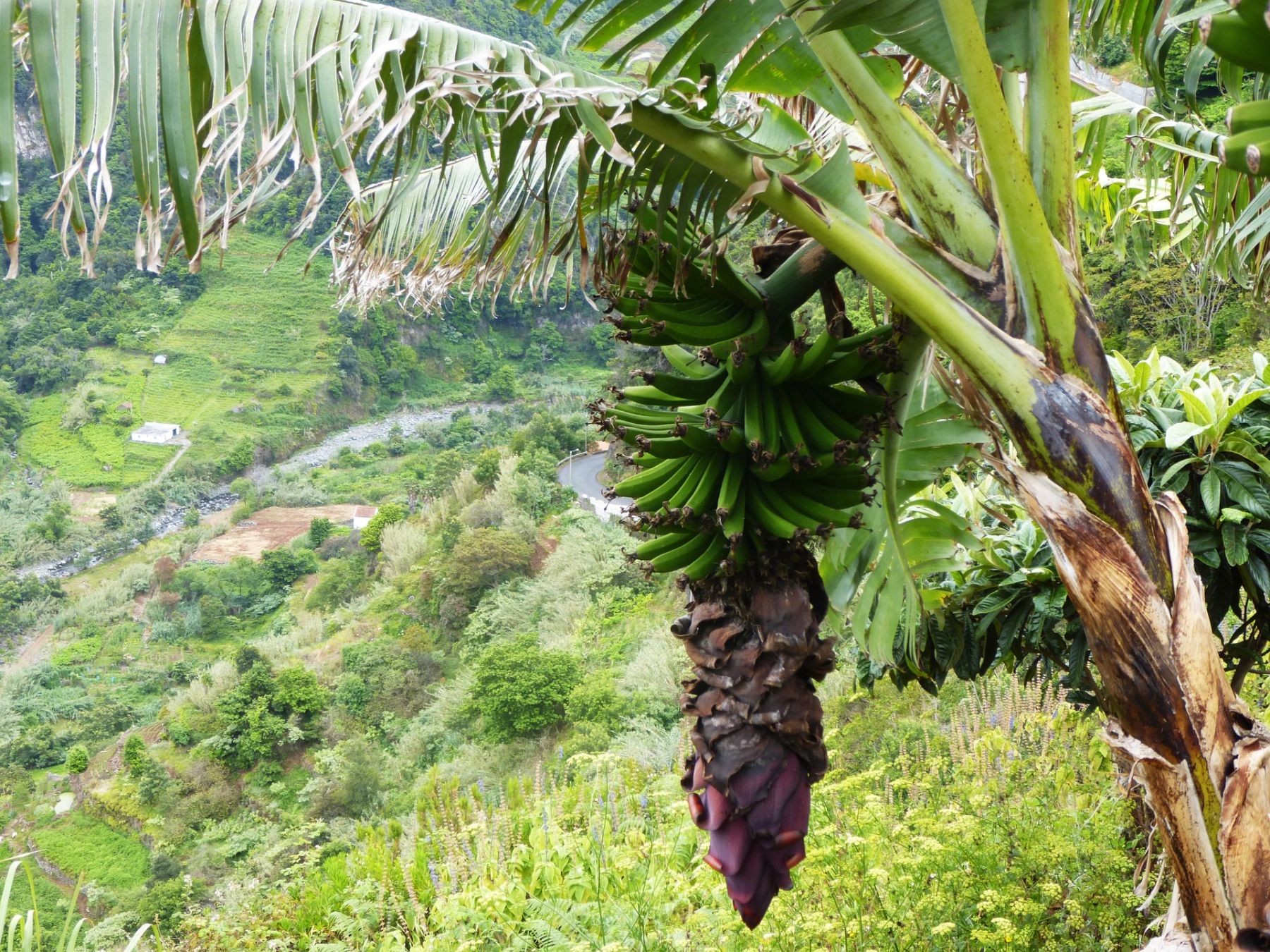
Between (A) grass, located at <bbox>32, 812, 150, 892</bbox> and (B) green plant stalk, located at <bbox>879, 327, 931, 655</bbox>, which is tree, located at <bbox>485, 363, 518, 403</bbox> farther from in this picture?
(B) green plant stalk, located at <bbox>879, 327, 931, 655</bbox>

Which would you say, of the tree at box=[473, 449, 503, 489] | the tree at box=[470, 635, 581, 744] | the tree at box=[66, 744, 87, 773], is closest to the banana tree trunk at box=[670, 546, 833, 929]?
the tree at box=[470, 635, 581, 744]

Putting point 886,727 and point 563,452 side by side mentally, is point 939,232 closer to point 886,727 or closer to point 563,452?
point 886,727

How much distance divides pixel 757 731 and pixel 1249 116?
2.22 feet

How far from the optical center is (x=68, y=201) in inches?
32.8

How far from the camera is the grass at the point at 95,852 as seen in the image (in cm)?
1349

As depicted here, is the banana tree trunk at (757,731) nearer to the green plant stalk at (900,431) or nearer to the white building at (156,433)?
the green plant stalk at (900,431)

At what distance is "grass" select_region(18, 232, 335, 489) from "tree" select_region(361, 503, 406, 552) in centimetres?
1097

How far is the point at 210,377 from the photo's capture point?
32.4 meters

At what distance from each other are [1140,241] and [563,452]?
17.5 metres

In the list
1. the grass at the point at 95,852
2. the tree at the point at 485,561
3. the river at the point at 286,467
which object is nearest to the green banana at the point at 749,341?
the tree at the point at 485,561

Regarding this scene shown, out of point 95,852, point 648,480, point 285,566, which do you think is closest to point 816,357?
point 648,480

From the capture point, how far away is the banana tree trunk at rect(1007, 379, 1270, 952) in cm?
78

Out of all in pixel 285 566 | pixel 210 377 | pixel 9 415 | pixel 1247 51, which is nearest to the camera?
pixel 1247 51

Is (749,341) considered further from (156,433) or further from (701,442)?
(156,433)
